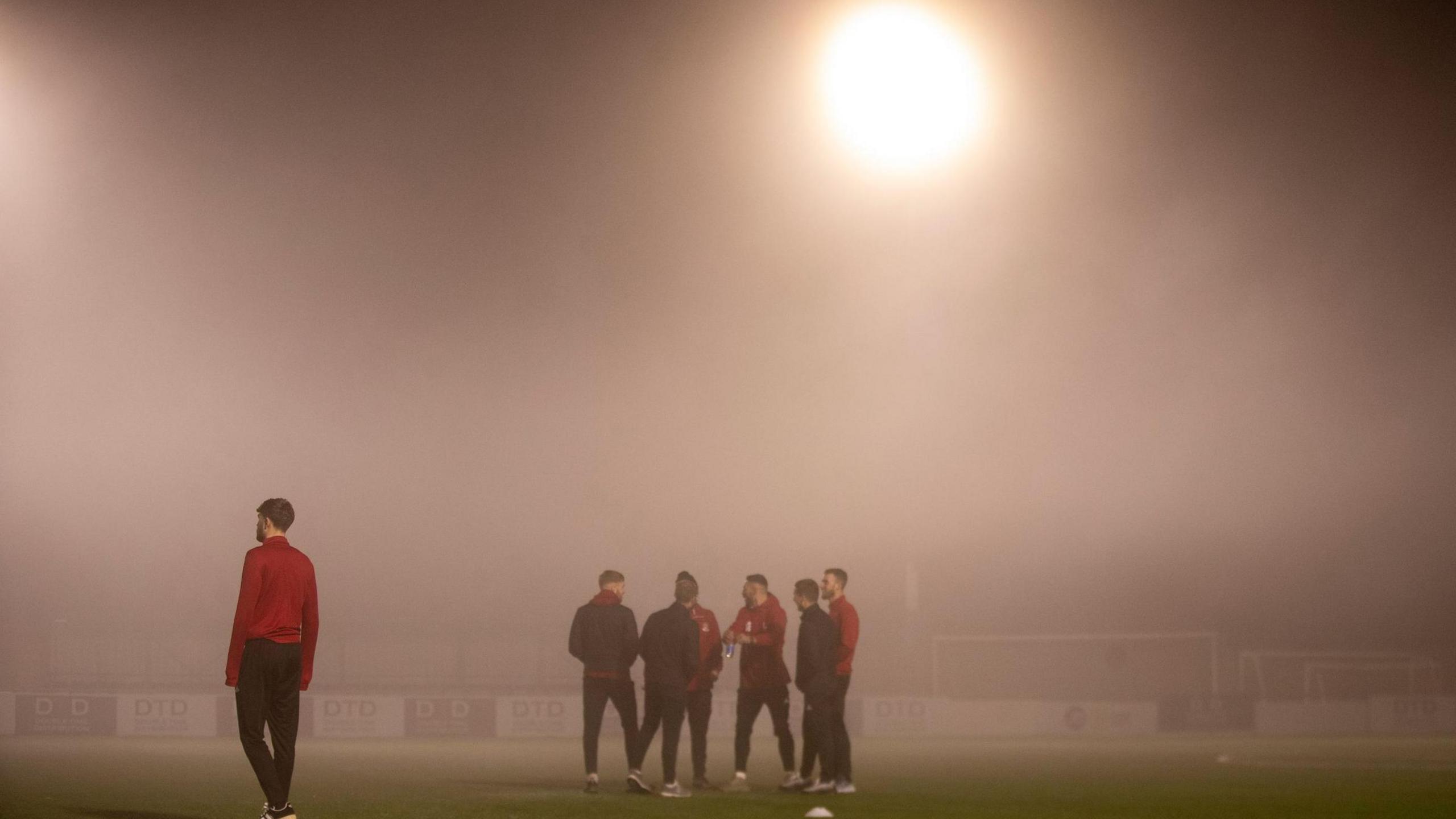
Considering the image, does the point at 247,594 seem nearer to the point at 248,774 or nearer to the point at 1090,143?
the point at 248,774

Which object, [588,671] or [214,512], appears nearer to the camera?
[588,671]

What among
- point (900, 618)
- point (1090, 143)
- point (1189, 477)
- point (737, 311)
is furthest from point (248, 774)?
point (1189, 477)

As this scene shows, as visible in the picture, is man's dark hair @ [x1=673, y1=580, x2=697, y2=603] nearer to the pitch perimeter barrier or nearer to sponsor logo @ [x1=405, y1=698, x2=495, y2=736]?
the pitch perimeter barrier

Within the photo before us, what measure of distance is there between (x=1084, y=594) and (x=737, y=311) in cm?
3080

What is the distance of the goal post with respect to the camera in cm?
4788

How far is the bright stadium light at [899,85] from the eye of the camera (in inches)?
753

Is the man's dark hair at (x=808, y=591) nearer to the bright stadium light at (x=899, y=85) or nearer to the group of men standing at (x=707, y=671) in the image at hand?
the group of men standing at (x=707, y=671)

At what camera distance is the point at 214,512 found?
1444 inches

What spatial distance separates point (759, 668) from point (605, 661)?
142 centimetres

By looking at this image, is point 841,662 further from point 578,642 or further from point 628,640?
point 578,642

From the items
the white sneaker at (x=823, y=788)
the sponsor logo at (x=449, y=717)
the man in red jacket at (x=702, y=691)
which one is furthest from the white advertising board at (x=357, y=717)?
the white sneaker at (x=823, y=788)

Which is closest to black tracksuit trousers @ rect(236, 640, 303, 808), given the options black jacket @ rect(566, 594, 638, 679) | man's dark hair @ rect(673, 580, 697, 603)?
black jacket @ rect(566, 594, 638, 679)

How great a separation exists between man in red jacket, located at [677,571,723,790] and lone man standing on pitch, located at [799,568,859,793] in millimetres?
873

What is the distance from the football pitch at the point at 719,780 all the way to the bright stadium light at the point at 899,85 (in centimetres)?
848
